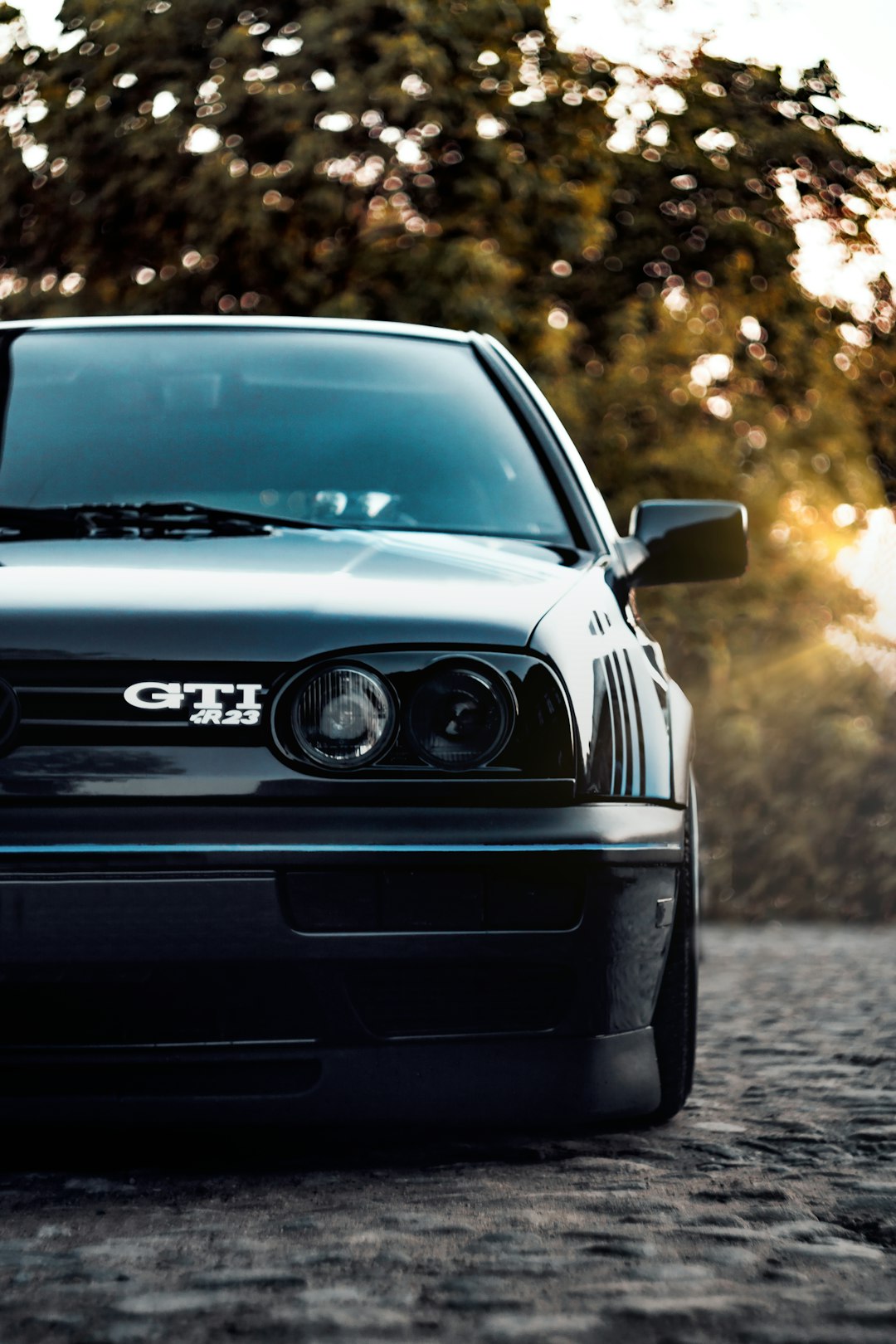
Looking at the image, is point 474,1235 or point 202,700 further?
point 202,700

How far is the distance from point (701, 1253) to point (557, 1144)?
2.97 ft

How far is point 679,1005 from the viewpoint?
12.6 ft

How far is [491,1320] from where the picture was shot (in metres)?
2.54

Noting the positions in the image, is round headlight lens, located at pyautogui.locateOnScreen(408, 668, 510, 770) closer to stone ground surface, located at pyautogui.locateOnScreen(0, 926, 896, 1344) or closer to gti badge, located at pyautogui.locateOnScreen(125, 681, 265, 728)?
gti badge, located at pyautogui.locateOnScreen(125, 681, 265, 728)

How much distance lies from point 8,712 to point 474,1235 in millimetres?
1109

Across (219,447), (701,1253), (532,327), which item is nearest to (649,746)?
(701,1253)

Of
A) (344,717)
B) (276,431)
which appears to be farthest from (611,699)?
(276,431)

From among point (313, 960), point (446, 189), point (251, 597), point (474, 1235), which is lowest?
point (474, 1235)

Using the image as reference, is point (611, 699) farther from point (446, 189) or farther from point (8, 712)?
point (446, 189)

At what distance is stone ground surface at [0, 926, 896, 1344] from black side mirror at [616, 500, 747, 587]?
120 cm

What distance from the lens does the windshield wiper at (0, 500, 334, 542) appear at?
3895 mm

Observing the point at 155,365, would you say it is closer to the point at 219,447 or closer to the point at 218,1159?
the point at 219,447

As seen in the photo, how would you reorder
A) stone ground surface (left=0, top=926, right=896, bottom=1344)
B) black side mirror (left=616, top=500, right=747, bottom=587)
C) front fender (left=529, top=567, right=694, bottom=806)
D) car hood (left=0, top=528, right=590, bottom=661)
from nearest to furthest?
1. stone ground surface (left=0, top=926, right=896, bottom=1344)
2. car hood (left=0, top=528, right=590, bottom=661)
3. front fender (left=529, top=567, right=694, bottom=806)
4. black side mirror (left=616, top=500, right=747, bottom=587)

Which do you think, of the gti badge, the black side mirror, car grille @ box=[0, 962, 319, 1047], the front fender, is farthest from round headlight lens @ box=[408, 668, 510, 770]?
the black side mirror
